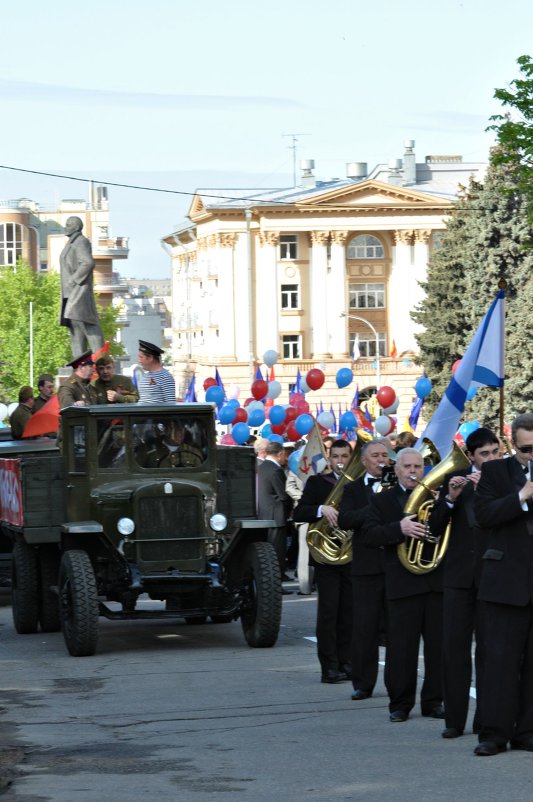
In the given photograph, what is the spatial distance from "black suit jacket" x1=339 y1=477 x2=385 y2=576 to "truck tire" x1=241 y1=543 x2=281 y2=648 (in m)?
2.93

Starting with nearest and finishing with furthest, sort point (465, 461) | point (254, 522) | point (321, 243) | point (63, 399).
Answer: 1. point (465, 461)
2. point (254, 522)
3. point (63, 399)
4. point (321, 243)

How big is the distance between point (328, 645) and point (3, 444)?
24.9 ft

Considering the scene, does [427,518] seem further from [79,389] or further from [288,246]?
[288,246]

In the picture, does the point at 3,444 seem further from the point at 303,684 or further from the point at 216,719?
the point at 216,719

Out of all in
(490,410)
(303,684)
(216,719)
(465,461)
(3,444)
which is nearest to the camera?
(465,461)

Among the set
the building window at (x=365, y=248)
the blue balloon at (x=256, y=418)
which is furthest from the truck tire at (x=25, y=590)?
the building window at (x=365, y=248)

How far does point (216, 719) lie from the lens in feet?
37.2

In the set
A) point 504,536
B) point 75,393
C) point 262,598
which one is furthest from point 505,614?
point 75,393

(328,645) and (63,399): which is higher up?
(63,399)

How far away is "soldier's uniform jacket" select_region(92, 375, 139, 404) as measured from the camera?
59.0ft

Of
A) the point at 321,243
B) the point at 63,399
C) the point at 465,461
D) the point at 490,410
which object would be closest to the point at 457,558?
the point at 465,461

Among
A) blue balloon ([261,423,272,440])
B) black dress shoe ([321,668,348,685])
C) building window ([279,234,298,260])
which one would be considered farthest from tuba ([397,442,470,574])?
building window ([279,234,298,260])

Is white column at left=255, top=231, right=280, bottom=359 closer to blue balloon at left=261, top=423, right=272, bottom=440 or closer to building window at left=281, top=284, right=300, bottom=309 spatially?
building window at left=281, top=284, right=300, bottom=309

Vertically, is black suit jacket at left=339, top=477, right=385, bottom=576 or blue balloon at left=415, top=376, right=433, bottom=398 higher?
black suit jacket at left=339, top=477, right=385, bottom=576
